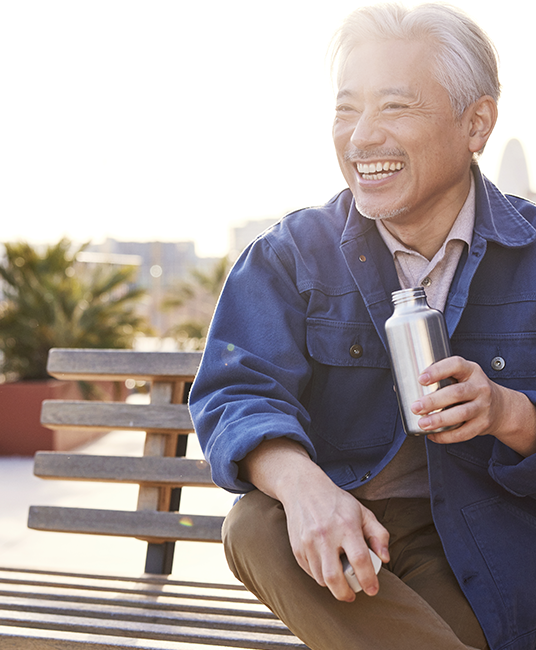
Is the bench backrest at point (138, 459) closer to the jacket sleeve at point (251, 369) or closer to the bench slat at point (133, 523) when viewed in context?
the bench slat at point (133, 523)

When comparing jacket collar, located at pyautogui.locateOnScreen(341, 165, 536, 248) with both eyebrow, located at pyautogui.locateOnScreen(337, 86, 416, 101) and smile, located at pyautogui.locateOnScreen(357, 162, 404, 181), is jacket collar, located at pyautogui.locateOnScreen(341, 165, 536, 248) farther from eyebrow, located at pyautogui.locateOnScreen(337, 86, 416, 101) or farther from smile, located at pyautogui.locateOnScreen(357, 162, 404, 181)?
Result: eyebrow, located at pyautogui.locateOnScreen(337, 86, 416, 101)

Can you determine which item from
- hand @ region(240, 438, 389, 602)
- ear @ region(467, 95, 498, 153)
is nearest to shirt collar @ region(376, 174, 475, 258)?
ear @ region(467, 95, 498, 153)

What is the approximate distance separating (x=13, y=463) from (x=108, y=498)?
182cm

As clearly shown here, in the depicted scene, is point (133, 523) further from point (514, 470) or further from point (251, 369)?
point (514, 470)

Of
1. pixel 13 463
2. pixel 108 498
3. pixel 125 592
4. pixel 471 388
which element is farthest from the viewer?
pixel 13 463

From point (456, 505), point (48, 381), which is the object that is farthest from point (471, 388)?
point (48, 381)

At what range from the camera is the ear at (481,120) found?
161 cm

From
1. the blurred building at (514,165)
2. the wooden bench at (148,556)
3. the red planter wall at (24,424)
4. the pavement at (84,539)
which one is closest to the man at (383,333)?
the wooden bench at (148,556)

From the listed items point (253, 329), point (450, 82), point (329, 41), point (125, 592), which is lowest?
point (125, 592)

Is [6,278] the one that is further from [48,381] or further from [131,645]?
[131,645]

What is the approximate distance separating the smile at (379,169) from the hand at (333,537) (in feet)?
2.45

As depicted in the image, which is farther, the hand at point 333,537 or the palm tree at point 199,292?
the palm tree at point 199,292

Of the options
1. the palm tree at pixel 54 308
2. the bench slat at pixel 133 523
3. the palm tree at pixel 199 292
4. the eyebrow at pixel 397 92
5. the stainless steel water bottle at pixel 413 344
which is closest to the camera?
the stainless steel water bottle at pixel 413 344

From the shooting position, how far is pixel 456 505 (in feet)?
4.93
